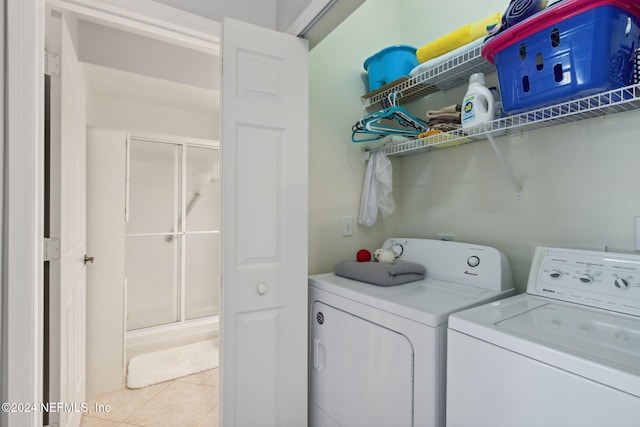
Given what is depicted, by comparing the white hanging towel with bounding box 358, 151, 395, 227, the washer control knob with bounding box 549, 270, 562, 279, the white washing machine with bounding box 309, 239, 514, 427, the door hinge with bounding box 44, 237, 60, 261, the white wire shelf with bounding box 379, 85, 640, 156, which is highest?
the white wire shelf with bounding box 379, 85, 640, 156

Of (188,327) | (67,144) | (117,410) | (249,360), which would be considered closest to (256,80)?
(67,144)

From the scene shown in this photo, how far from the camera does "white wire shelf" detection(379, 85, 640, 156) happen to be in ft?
3.28

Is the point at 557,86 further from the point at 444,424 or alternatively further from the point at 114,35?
the point at 114,35

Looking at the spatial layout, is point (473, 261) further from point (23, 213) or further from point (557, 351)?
point (23, 213)

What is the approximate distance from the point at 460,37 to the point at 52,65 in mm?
1896

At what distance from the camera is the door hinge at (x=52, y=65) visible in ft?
4.75

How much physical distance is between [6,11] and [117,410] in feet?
7.27

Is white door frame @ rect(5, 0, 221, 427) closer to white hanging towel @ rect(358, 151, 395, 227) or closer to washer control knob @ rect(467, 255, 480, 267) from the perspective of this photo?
white hanging towel @ rect(358, 151, 395, 227)

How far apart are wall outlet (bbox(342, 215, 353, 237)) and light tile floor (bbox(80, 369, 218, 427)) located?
1430 millimetres

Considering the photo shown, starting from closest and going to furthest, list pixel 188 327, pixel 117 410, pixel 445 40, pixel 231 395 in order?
1. pixel 231 395
2. pixel 445 40
3. pixel 117 410
4. pixel 188 327

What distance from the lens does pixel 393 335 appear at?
1191 mm

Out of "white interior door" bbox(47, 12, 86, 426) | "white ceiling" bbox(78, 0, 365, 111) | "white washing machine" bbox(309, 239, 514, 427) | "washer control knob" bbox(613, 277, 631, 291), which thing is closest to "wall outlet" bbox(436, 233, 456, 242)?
"white washing machine" bbox(309, 239, 514, 427)

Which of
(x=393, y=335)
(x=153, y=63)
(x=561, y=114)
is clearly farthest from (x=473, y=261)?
(x=153, y=63)

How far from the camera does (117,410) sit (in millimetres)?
2055
